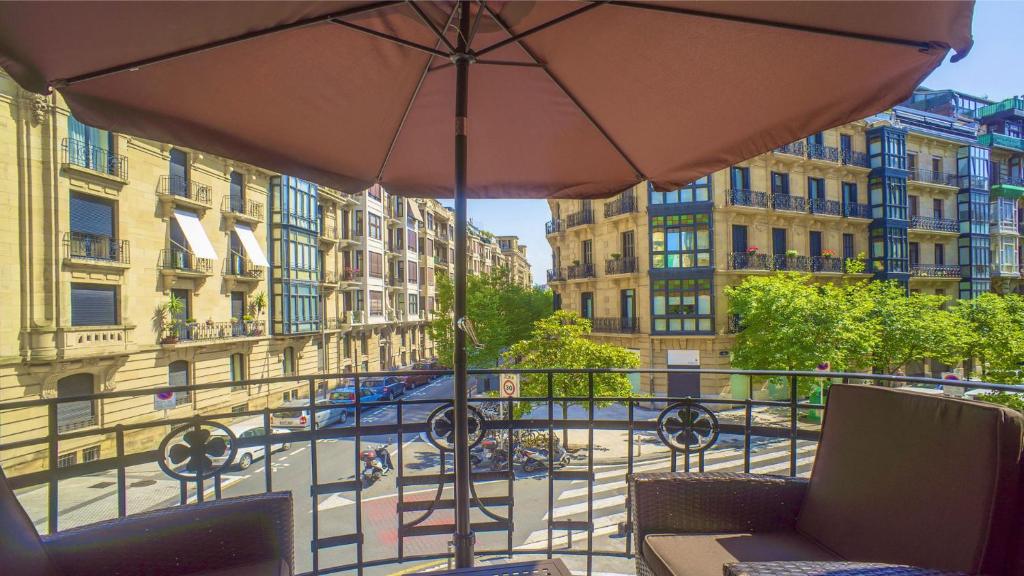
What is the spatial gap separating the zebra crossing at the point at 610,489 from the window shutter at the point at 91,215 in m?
16.4

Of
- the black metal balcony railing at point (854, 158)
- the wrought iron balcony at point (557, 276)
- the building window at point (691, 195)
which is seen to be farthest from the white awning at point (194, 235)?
the black metal balcony railing at point (854, 158)

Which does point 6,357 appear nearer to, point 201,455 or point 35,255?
point 35,255

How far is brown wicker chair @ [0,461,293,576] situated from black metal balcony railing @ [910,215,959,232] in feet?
99.2

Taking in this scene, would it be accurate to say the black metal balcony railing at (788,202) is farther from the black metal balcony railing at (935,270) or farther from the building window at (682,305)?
the black metal balcony railing at (935,270)

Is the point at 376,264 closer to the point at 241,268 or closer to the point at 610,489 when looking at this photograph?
the point at 241,268

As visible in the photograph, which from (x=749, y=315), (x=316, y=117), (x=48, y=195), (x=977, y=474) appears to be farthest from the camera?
(x=749, y=315)

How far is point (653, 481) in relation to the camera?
6.26 feet

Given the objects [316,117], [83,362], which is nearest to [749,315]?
[316,117]

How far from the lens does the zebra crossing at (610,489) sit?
1020cm

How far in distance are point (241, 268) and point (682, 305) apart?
62.4 ft

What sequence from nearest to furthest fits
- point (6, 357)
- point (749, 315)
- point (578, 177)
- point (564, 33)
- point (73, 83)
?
point (73, 83)
point (564, 33)
point (578, 177)
point (6, 357)
point (749, 315)

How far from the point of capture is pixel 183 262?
701 inches

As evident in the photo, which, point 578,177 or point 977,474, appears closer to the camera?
point 977,474

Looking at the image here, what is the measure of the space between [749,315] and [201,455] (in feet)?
56.0
